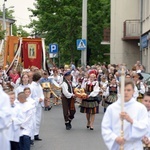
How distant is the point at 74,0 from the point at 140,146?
39.4m

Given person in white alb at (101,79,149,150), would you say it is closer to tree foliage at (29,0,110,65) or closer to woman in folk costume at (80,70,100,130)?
woman in folk costume at (80,70,100,130)

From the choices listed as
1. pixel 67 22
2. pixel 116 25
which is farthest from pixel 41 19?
pixel 116 25

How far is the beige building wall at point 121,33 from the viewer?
4188 cm

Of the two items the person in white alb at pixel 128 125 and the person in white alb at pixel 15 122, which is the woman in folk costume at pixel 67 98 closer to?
the person in white alb at pixel 15 122

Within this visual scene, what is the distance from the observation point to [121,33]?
137ft

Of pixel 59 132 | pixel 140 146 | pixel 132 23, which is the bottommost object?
pixel 59 132

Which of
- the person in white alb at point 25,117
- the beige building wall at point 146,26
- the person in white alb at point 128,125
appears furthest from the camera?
the beige building wall at point 146,26

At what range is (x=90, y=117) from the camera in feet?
53.7

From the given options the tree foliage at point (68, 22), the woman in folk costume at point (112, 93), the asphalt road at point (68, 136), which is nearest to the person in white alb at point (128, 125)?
the asphalt road at point (68, 136)

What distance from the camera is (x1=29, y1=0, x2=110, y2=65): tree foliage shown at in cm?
4547

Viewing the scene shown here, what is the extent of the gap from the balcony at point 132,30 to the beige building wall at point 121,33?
2.81 ft

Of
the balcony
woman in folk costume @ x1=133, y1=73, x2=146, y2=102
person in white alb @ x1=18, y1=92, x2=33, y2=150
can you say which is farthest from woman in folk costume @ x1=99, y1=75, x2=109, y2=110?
the balcony

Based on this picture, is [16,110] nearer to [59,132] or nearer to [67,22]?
[59,132]

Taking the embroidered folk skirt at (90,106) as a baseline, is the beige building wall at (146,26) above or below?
above
